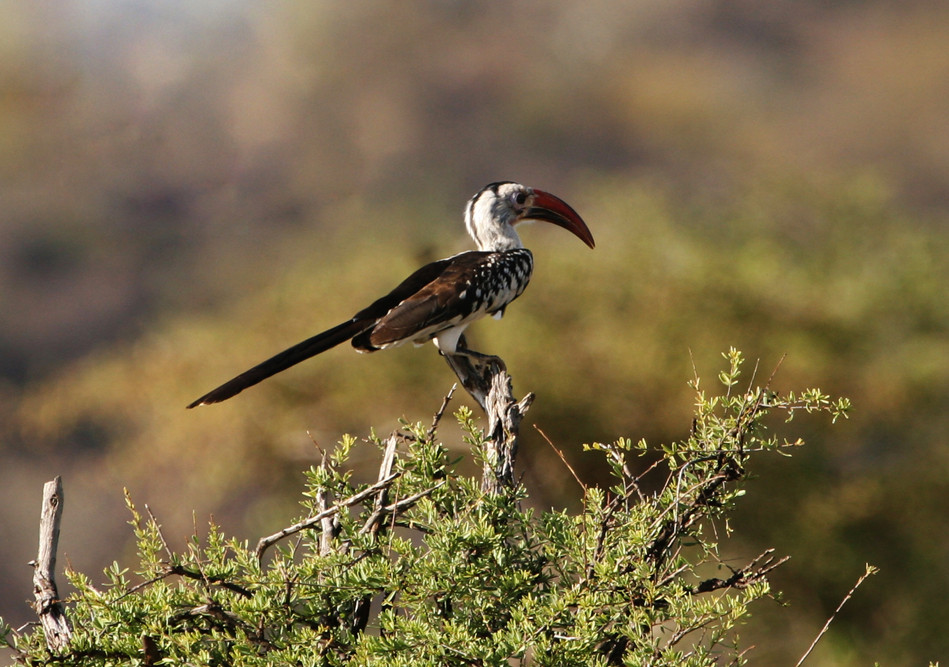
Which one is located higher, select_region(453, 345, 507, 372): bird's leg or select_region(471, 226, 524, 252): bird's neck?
select_region(471, 226, 524, 252): bird's neck

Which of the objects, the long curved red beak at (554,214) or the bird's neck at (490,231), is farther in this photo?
the long curved red beak at (554,214)

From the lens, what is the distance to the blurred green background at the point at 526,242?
771 cm

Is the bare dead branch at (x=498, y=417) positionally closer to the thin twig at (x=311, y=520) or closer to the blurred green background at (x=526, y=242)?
the thin twig at (x=311, y=520)

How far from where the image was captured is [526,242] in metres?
10.3

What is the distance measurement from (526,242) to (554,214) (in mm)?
6300

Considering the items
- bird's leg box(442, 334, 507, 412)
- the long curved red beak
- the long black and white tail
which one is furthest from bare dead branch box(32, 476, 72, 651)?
the long curved red beak

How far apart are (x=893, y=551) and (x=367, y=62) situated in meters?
17.4

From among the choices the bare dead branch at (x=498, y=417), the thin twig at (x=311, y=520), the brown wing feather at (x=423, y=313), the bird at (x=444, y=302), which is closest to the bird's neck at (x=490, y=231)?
the bird at (x=444, y=302)

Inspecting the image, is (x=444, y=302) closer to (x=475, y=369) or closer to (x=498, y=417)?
(x=475, y=369)

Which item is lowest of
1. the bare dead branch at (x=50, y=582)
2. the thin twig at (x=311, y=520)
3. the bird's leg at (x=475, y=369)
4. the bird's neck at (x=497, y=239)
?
the thin twig at (x=311, y=520)

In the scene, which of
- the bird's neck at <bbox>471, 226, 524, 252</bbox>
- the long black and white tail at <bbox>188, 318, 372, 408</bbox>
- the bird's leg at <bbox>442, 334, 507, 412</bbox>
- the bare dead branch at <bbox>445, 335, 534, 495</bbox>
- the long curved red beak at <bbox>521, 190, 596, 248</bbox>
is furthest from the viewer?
the long curved red beak at <bbox>521, 190, 596, 248</bbox>

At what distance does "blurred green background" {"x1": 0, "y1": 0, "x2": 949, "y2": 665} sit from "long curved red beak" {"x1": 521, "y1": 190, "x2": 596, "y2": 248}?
1454 millimetres

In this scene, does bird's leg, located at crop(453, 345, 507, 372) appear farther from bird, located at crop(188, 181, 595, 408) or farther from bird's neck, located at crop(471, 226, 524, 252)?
bird's neck, located at crop(471, 226, 524, 252)

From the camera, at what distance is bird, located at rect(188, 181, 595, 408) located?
2.87m
